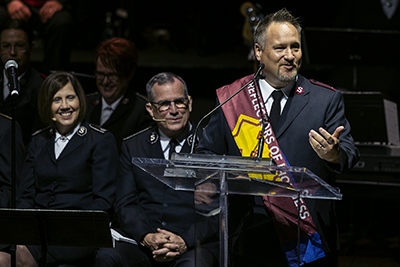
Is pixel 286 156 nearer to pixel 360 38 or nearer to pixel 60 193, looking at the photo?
pixel 60 193

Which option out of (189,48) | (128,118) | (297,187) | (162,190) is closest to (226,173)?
(297,187)

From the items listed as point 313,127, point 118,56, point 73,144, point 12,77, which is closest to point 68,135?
point 73,144

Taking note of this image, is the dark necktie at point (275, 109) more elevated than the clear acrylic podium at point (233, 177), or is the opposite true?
the dark necktie at point (275, 109)

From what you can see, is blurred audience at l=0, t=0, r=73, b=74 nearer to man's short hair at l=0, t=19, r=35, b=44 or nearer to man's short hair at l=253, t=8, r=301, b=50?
man's short hair at l=0, t=19, r=35, b=44

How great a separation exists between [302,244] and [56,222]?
1.06 m

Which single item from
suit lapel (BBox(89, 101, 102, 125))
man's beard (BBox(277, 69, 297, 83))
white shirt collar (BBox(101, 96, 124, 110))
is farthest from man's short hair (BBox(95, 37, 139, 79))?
man's beard (BBox(277, 69, 297, 83))

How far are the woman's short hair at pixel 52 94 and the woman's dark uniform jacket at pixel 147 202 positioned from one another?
1.34ft

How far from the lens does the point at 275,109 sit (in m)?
2.57

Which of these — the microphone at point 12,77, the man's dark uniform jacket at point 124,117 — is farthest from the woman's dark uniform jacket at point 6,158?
the man's dark uniform jacket at point 124,117

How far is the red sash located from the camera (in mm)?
2033

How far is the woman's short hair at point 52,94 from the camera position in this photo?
3.23 m

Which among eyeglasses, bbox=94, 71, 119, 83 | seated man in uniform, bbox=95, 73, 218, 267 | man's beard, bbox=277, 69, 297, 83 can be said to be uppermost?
eyeglasses, bbox=94, 71, 119, 83

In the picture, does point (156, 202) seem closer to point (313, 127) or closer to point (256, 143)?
point (256, 143)

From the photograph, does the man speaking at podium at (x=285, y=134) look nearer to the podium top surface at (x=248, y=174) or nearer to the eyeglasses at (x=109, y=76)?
the podium top surface at (x=248, y=174)
